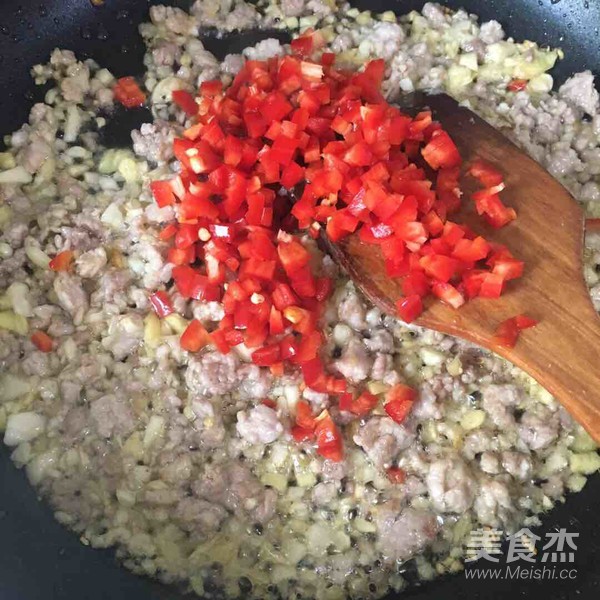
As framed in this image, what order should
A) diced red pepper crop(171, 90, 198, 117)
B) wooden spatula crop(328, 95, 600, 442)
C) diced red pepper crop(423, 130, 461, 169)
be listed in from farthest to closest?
1. diced red pepper crop(171, 90, 198, 117)
2. diced red pepper crop(423, 130, 461, 169)
3. wooden spatula crop(328, 95, 600, 442)

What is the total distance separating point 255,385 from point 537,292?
971 millimetres

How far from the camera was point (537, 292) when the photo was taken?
2.26 meters

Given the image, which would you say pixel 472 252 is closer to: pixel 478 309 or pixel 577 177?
pixel 478 309

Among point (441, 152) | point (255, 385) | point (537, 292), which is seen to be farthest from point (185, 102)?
point (537, 292)

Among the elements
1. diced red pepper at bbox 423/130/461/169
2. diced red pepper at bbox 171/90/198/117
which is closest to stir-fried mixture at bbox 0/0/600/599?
diced red pepper at bbox 423/130/461/169

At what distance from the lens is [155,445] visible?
235cm

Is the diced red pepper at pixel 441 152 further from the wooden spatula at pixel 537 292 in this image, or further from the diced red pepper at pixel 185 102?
the diced red pepper at pixel 185 102

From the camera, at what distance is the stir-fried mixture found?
7.43 feet

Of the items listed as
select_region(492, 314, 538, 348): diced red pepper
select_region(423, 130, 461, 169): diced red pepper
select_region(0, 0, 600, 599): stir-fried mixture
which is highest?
select_region(423, 130, 461, 169): diced red pepper

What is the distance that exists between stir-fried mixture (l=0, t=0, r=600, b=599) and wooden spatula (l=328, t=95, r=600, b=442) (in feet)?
0.23

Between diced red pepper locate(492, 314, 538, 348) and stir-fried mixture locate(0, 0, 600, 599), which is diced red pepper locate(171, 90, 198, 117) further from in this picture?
diced red pepper locate(492, 314, 538, 348)

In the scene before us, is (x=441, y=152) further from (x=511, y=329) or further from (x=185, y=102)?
(x=185, y=102)

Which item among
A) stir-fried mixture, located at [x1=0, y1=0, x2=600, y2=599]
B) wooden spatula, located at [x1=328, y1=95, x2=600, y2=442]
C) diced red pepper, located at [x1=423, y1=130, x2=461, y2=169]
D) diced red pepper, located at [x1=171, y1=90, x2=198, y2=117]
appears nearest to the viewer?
wooden spatula, located at [x1=328, y1=95, x2=600, y2=442]

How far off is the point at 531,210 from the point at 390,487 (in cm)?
105
